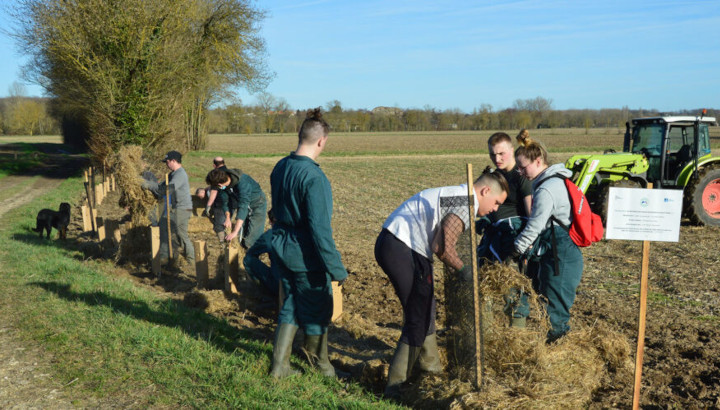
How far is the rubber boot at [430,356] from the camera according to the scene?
14.2ft

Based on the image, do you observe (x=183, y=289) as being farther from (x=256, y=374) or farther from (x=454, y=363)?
(x=454, y=363)

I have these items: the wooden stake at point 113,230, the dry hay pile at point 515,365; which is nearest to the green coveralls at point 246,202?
the wooden stake at point 113,230

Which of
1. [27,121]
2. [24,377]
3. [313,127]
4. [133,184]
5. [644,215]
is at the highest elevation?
[27,121]

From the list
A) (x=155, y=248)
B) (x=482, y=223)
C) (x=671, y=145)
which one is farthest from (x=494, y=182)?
(x=671, y=145)

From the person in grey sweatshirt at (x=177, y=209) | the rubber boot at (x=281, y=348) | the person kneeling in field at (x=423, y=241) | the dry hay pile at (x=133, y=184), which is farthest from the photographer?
the dry hay pile at (x=133, y=184)

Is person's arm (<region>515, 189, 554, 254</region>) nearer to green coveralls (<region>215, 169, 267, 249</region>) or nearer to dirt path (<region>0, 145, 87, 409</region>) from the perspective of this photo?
dirt path (<region>0, 145, 87, 409</region>)

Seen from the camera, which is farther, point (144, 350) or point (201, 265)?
point (201, 265)

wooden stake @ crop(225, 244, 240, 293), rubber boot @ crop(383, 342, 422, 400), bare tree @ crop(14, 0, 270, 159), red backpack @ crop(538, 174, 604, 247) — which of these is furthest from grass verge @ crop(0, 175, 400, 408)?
bare tree @ crop(14, 0, 270, 159)

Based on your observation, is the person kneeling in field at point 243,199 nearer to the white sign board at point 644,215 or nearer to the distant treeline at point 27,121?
the white sign board at point 644,215

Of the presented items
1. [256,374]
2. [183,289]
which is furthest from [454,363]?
[183,289]

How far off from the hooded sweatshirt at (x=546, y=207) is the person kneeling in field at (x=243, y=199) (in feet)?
13.7

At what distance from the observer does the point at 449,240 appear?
3.89 m

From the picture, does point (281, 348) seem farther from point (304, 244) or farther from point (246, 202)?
point (246, 202)

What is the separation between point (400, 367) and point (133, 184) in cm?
659
